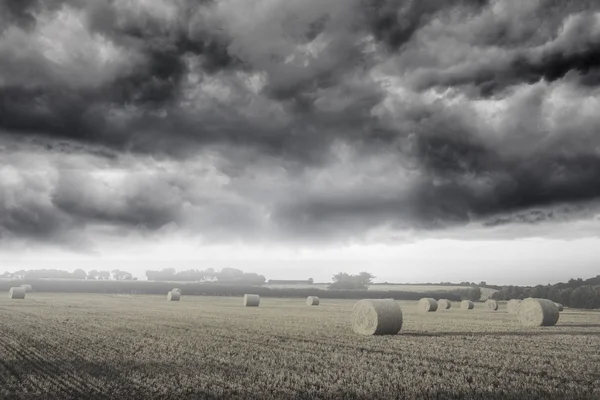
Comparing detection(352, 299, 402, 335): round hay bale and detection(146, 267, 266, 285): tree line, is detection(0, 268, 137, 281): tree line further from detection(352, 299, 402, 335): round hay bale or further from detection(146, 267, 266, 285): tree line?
detection(352, 299, 402, 335): round hay bale

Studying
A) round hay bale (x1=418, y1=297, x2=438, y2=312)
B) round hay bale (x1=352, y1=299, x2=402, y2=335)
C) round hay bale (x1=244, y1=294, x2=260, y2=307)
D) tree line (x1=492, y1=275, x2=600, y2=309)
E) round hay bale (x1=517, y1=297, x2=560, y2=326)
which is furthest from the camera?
tree line (x1=492, y1=275, x2=600, y2=309)

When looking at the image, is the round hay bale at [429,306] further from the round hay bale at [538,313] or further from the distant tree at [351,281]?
the distant tree at [351,281]

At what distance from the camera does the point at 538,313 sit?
30250mm

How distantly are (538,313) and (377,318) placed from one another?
12728mm

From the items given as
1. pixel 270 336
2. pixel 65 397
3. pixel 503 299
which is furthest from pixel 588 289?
pixel 65 397

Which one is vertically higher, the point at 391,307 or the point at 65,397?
the point at 391,307

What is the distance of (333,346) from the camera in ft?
Answer: 59.7

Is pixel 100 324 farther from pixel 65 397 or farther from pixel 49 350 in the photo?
pixel 65 397

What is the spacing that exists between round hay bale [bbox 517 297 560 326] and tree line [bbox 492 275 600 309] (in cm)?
3964

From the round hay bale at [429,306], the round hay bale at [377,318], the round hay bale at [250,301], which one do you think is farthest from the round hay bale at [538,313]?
the round hay bale at [250,301]

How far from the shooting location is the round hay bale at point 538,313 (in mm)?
30016

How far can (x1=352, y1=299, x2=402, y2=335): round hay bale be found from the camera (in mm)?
23016

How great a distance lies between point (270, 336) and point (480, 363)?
29.8 ft

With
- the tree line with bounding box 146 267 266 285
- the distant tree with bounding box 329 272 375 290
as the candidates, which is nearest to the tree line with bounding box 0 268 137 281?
the tree line with bounding box 146 267 266 285
